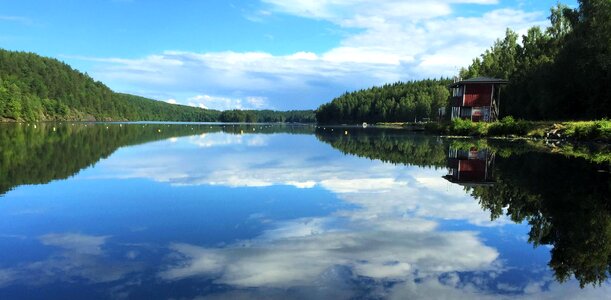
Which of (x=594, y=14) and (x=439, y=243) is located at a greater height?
(x=594, y=14)

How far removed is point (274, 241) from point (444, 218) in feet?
16.4

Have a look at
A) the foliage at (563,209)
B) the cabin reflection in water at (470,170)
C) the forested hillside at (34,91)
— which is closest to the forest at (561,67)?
the cabin reflection in water at (470,170)

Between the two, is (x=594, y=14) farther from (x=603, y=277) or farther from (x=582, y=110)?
(x=603, y=277)

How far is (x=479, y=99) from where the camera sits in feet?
231

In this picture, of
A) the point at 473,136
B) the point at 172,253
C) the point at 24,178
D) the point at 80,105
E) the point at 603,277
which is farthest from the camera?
the point at 80,105

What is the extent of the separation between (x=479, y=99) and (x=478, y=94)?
79cm

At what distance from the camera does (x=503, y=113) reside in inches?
3248

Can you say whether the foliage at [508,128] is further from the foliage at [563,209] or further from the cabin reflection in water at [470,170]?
the foliage at [563,209]

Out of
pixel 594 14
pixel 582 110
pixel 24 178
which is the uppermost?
pixel 594 14

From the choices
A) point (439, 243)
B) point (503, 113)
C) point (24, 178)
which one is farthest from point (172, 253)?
point (503, 113)

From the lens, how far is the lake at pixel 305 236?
22.8 ft

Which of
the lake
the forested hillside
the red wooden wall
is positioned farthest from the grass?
the forested hillside

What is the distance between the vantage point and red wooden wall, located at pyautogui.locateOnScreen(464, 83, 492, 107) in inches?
2756

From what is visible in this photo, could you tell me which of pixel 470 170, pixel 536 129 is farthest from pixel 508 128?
pixel 470 170
